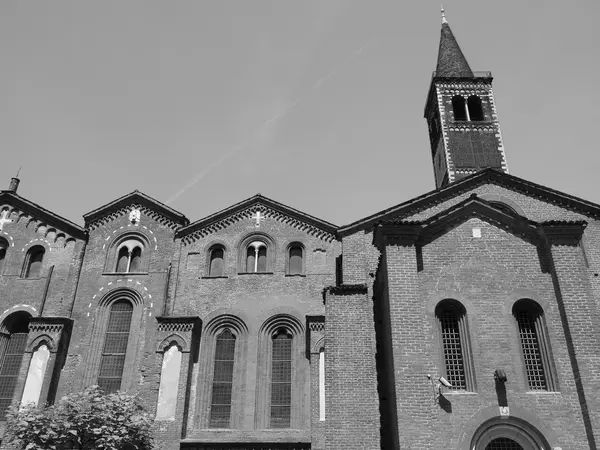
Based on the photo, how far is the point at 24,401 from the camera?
21078 millimetres

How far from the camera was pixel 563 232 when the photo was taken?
1497cm

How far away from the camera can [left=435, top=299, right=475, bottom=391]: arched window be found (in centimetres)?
1394

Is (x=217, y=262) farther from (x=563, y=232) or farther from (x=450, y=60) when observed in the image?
(x=450, y=60)

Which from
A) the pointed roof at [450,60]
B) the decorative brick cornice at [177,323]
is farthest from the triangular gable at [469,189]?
the pointed roof at [450,60]

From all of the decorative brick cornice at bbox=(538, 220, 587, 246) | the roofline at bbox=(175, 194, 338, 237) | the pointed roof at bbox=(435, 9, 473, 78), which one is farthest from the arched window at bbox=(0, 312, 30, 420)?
the pointed roof at bbox=(435, 9, 473, 78)

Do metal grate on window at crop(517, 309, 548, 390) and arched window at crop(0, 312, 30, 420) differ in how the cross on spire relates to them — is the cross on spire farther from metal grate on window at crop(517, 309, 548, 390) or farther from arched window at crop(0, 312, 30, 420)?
metal grate on window at crop(517, 309, 548, 390)

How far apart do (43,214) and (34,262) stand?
228 cm

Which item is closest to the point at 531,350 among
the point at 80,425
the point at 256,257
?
the point at 256,257

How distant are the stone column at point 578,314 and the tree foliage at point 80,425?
13358 millimetres

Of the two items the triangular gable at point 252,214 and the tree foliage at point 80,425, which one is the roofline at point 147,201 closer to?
the triangular gable at point 252,214

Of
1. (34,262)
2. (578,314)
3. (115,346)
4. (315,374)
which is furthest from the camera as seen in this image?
(34,262)

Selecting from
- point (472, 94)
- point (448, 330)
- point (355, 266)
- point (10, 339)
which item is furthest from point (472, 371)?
point (472, 94)

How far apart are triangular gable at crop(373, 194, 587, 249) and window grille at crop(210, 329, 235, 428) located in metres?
9.41

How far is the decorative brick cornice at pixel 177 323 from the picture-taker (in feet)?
71.7
